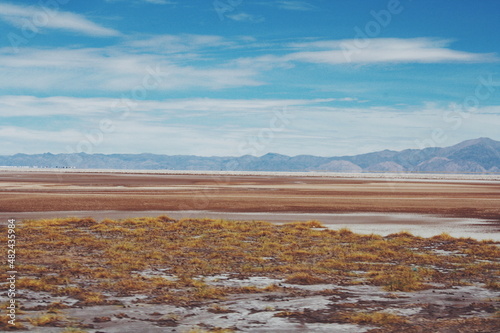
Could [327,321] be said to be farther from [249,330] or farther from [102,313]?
[102,313]

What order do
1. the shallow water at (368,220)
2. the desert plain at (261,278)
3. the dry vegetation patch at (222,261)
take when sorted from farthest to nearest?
the shallow water at (368,220) < the dry vegetation patch at (222,261) < the desert plain at (261,278)

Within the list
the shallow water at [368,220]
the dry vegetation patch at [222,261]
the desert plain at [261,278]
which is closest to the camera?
the desert plain at [261,278]

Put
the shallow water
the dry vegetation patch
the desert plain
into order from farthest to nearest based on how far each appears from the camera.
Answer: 1. the shallow water
2. the dry vegetation patch
3. the desert plain

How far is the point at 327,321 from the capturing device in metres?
12.0

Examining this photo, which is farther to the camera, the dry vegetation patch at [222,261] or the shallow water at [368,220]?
the shallow water at [368,220]

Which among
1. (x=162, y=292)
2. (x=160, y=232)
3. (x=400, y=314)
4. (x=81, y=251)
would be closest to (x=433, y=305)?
(x=400, y=314)

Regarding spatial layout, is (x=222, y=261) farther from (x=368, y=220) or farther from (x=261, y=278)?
(x=368, y=220)

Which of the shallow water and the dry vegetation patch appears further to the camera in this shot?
the shallow water

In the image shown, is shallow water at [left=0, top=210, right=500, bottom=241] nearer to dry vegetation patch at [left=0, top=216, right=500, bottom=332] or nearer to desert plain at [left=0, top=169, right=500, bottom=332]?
desert plain at [left=0, top=169, right=500, bottom=332]

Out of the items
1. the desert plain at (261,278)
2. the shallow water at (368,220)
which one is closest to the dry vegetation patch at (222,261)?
the desert plain at (261,278)

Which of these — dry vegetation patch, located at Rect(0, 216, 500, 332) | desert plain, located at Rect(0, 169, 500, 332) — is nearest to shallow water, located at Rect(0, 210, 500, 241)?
desert plain, located at Rect(0, 169, 500, 332)

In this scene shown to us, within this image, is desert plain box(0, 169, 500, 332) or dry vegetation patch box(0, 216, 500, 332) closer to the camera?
desert plain box(0, 169, 500, 332)

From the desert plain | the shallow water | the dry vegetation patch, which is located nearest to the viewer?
the desert plain

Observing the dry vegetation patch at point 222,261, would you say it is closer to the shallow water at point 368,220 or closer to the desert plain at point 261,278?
the desert plain at point 261,278
